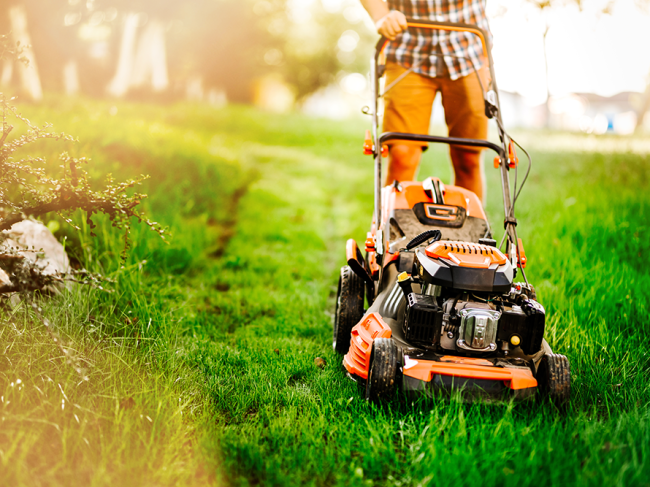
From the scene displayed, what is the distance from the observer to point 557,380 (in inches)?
78.6

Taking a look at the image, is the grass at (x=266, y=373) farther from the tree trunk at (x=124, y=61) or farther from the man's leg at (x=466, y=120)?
the tree trunk at (x=124, y=61)

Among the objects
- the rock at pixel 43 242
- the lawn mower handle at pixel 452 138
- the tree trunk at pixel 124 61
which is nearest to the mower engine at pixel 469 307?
the lawn mower handle at pixel 452 138

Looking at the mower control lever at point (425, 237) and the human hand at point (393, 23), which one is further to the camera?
the human hand at point (393, 23)

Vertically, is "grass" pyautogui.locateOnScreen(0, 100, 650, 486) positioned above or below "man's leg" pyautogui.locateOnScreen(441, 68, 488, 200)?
below

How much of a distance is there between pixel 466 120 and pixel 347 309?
4.61ft

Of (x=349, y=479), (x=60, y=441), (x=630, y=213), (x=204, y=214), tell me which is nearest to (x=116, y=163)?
(x=204, y=214)

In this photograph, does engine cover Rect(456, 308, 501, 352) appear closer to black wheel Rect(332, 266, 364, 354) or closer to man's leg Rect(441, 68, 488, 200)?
black wheel Rect(332, 266, 364, 354)

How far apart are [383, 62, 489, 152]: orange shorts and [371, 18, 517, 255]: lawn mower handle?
0.11 metres

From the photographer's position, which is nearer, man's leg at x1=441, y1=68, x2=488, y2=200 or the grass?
the grass

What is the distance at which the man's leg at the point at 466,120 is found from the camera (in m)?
3.09

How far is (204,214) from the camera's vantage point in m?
4.76

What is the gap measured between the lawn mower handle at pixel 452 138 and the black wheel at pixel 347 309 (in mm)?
356

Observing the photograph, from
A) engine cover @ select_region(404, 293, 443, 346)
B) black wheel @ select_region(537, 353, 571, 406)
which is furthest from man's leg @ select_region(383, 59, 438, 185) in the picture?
black wheel @ select_region(537, 353, 571, 406)

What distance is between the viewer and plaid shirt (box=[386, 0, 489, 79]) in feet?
10.0
